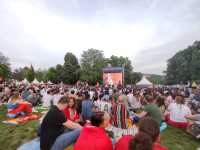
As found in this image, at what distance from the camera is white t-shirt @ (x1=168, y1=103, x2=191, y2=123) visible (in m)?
7.14

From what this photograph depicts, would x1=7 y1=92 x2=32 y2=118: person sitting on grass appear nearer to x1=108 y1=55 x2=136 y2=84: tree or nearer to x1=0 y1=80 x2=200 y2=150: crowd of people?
x1=0 y1=80 x2=200 y2=150: crowd of people

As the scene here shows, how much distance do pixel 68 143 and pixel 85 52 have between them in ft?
204

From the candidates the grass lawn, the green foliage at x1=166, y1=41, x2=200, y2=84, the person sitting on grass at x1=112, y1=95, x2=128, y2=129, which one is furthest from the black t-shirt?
the green foliage at x1=166, y1=41, x2=200, y2=84

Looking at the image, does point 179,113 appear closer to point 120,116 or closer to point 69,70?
point 120,116

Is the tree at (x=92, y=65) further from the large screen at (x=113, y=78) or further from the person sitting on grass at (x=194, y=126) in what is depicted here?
the person sitting on grass at (x=194, y=126)

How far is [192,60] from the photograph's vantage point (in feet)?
172

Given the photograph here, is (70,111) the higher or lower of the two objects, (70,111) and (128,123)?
the higher

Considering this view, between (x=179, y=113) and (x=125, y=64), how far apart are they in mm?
65063

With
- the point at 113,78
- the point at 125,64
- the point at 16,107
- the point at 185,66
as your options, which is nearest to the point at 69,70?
the point at 113,78

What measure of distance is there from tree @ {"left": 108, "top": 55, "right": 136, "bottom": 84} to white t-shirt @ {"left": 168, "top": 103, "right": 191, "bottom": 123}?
6054cm

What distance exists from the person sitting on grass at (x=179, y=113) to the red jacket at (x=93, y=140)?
17.2 ft

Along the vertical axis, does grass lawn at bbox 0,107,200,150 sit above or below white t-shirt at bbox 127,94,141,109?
below

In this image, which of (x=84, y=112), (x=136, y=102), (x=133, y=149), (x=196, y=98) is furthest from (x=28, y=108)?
(x=196, y=98)

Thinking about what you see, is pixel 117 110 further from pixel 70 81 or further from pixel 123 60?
pixel 123 60
